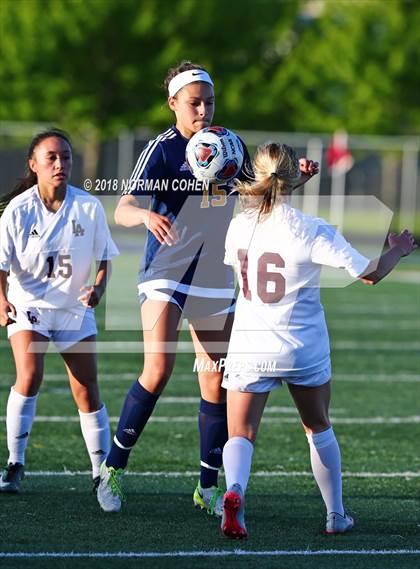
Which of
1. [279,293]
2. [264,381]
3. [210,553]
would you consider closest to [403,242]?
[279,293]

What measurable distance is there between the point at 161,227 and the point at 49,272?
1.04 meters

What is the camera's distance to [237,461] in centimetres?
526

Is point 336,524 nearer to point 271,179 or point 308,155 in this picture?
point 271,179

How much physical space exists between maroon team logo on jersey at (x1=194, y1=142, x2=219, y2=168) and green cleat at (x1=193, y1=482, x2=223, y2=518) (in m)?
1.61

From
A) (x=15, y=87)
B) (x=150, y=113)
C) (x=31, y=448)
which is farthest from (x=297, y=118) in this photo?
(x=31, y=448)

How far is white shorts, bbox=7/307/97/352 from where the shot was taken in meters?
6.27

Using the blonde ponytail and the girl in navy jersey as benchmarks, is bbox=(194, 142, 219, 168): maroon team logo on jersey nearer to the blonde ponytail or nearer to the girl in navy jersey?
the girl in navy jersey

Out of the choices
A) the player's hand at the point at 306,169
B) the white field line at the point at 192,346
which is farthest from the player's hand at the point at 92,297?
the white field line at the point at 192,346

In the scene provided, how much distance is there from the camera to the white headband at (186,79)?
5.91 m

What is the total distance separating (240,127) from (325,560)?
32.6 meters

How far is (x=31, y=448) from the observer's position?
25.0ft

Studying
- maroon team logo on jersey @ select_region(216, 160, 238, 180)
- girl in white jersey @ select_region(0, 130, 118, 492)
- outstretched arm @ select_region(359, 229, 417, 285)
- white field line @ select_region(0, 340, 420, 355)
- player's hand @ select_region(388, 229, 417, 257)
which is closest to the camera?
outstretched arm @ select_region(359, 229, 417, 285)

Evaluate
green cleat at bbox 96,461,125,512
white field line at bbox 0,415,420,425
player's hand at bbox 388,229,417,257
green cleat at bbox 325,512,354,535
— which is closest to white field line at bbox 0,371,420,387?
white field line at bbox 0,415,420,425

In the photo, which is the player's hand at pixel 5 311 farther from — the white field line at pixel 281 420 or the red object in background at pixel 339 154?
the red object in background at pixel 339 154
